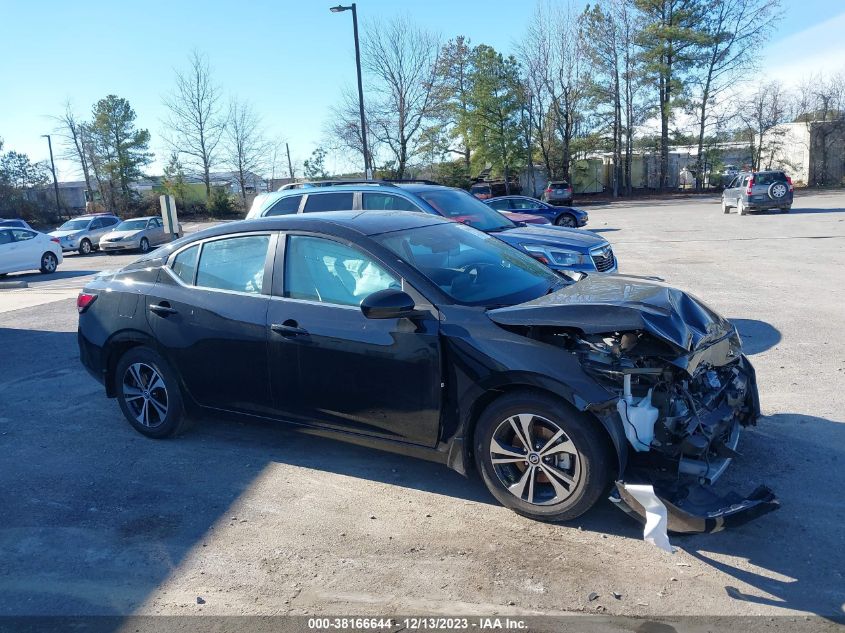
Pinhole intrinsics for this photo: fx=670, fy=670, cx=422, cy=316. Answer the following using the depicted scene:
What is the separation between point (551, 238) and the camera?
874 centimetres

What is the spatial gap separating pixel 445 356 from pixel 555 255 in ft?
16.1

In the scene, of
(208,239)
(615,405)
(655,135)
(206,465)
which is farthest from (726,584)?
(655,135)

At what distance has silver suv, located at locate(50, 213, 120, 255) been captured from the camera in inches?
1071

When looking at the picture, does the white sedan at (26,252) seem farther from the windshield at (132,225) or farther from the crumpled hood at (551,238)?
the crumpled hood at (551,238)

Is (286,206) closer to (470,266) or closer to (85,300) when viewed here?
(85,300)

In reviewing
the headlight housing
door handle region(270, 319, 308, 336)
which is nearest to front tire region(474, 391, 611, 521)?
door handle region(270, 319, 308, 336)

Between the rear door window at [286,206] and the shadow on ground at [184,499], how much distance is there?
3.77m

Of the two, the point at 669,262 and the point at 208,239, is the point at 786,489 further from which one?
the point at 669,262

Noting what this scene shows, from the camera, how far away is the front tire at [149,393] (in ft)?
16.8

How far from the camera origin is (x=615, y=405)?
3514mm

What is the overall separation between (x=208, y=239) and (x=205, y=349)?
2.83ft

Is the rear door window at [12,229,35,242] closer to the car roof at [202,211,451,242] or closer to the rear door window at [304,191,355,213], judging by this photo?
the rear door window at [304,191,355,213]

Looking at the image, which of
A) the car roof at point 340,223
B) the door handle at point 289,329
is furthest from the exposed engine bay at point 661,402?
the door handle at point 289,329

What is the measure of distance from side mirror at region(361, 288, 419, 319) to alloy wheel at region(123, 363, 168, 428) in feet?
7.08
